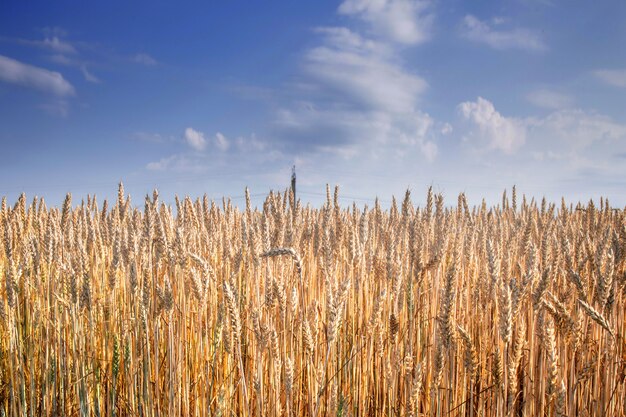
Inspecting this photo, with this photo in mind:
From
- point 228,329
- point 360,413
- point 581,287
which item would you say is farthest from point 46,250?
point 581,287

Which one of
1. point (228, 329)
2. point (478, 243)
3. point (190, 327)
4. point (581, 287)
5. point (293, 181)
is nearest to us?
point (228, 329)

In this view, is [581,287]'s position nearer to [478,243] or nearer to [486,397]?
[486,397]

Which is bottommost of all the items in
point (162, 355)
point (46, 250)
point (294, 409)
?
point (294, 409)

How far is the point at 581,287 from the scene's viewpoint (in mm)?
1854

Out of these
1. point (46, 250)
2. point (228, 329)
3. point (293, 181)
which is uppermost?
point (293, 181)

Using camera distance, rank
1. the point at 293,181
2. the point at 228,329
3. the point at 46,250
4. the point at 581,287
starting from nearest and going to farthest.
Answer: the point at 228,329 → the point at 581,287 → the point at 46,250 → the point at 293,181

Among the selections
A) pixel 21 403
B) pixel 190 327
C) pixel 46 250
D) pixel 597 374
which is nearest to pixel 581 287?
pixel 597 374

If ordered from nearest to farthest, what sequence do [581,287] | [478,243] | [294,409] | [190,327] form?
[581,287] → [294,409] → [190,327] → [478,243]

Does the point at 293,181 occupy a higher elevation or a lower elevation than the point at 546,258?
higher

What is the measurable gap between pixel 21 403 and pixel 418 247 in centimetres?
213

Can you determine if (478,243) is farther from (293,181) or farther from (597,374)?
(293,181)

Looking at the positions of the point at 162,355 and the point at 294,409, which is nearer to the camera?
the point at 294,409

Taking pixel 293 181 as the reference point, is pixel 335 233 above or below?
below

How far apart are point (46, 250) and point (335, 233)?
2184 millimetres
